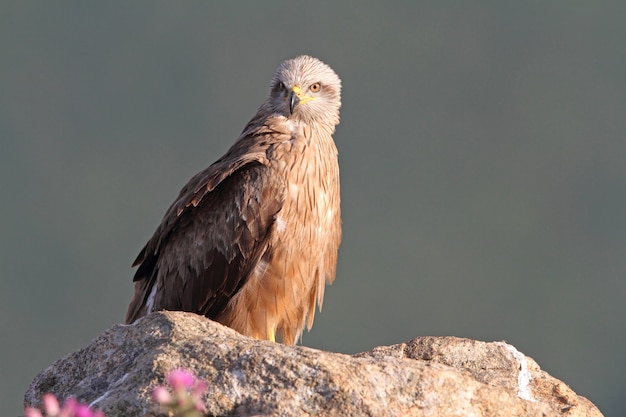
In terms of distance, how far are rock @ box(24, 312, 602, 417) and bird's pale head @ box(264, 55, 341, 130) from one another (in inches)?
145

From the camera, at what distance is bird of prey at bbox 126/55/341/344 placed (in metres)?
7.84

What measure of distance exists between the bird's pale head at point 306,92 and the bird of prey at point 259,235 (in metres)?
0.02

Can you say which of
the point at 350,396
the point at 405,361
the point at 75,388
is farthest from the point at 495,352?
the point at 75,388

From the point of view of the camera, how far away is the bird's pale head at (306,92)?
8.55m

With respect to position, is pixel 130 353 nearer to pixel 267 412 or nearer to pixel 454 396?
pixel 267 412

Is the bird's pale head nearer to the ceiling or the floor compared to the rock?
nearer to the ceiling

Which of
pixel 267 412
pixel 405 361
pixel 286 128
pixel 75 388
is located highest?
pixel 286 128

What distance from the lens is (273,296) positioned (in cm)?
784

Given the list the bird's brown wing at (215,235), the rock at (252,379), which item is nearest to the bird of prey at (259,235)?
the bird's brown wing at (215,235)

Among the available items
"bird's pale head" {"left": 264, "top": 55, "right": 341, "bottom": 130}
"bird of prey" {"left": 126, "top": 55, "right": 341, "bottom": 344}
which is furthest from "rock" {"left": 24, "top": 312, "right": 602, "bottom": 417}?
"bird's pale head" {"left": 264, "top": 55, "right": 341, "bottom": 130}

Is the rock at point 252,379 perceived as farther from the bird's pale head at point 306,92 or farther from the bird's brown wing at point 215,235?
the bird's pale head at point 306,92

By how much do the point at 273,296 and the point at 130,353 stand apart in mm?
3114

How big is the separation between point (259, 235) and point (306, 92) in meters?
1.50

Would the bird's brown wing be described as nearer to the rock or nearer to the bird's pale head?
the bird's pale head
